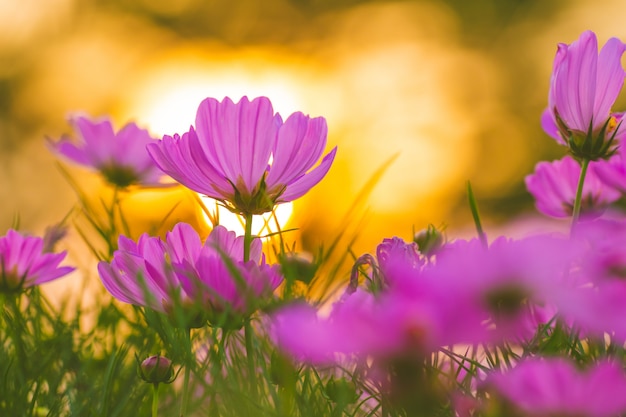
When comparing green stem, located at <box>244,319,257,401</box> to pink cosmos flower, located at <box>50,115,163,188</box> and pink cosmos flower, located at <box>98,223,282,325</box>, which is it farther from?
pink cosmos flower, located at <box>50,115,163,188</box>

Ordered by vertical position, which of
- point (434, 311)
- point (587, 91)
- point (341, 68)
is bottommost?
point (434, 311)

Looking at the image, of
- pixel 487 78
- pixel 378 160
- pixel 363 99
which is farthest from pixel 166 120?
pixel 487 78

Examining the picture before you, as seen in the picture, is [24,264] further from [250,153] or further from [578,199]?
[578,199]

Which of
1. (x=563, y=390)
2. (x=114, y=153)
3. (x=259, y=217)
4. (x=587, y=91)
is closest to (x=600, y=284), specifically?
(x=563, y=390)

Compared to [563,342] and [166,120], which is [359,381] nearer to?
[563,342]

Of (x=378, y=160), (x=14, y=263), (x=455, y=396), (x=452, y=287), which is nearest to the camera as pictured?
(x=452, y=287)

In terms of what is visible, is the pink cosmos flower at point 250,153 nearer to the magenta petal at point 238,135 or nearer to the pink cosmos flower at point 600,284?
the magenta petal at point 238,135
